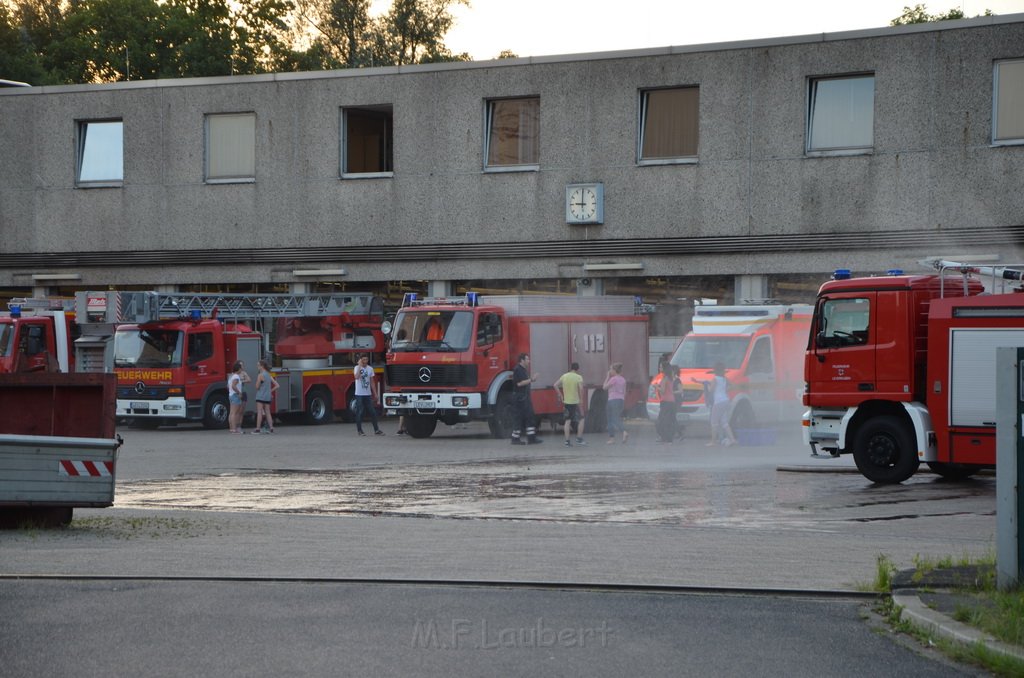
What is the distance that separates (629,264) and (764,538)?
74.1ft

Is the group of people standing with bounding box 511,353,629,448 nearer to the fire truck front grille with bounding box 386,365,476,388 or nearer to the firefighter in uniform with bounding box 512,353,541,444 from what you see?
the firefighter in uniform with bounding box 512,353,541,444

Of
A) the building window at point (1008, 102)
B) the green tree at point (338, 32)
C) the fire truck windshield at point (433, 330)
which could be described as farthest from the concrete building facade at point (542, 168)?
the green tree at point (338, 32)

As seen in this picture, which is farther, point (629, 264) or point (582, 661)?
point (629, 264)

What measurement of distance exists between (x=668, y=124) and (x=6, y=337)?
16.3 m

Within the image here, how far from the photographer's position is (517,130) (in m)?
36.0

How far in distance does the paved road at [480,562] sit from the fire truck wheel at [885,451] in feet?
0.94

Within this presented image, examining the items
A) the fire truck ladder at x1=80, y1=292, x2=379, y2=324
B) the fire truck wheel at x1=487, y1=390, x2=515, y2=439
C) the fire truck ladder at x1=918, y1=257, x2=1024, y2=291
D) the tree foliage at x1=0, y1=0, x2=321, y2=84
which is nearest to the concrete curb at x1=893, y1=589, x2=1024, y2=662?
the fire truck ladder at x1=918, y1=257, x2=1024, y2=291

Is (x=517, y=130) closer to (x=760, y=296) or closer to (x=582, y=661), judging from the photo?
(x=760, y=296)

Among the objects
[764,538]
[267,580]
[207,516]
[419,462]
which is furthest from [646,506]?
[419,462]

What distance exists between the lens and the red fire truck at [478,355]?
94.6 ft

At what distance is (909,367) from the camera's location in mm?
18422

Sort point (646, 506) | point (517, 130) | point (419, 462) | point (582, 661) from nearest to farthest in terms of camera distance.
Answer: point (582, 661)
point (646, 506)
point (419, 462)
point (517, 130)

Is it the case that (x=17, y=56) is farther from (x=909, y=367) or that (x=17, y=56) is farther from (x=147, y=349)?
(x=909, y=367)

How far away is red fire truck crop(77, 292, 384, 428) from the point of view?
31.6m
